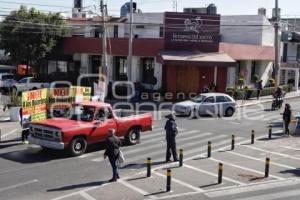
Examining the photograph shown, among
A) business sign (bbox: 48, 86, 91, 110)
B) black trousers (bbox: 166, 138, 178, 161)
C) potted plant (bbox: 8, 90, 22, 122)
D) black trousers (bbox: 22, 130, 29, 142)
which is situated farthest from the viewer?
potted plant (bbox: 8, 90, 22, 122)

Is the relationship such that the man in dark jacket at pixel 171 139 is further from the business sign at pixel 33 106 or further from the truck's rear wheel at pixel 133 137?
the business sign at pixel 33 106

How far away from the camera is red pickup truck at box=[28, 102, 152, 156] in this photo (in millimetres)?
17531

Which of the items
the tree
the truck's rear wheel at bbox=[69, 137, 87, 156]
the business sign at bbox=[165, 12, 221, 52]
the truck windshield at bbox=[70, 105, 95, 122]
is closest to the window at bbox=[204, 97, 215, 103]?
the business sign at bbox=[165, 12, 221, 52]

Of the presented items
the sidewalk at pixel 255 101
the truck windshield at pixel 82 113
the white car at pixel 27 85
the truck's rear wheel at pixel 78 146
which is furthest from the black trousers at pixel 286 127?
the white car at pixel 27 85

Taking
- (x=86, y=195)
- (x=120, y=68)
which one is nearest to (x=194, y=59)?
(x=120, y=68)

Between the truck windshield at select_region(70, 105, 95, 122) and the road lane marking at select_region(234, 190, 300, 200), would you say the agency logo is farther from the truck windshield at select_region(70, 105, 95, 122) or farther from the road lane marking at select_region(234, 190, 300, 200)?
the road lane marking at select_region(234, 190, 300, 200)

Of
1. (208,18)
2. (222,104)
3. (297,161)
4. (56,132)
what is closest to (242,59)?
(208,18)

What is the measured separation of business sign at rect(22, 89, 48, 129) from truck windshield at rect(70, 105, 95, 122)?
308 cm

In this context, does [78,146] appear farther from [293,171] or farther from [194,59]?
[194,59]

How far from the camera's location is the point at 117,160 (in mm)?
14625

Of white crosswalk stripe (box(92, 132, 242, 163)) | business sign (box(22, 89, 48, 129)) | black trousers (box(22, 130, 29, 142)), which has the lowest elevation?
white crosswalk stripe (box(92, 132, 242, 163))

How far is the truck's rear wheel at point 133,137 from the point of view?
20.3 meters

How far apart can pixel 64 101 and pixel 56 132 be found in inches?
267

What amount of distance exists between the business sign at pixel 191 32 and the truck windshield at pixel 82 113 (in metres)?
20.1
